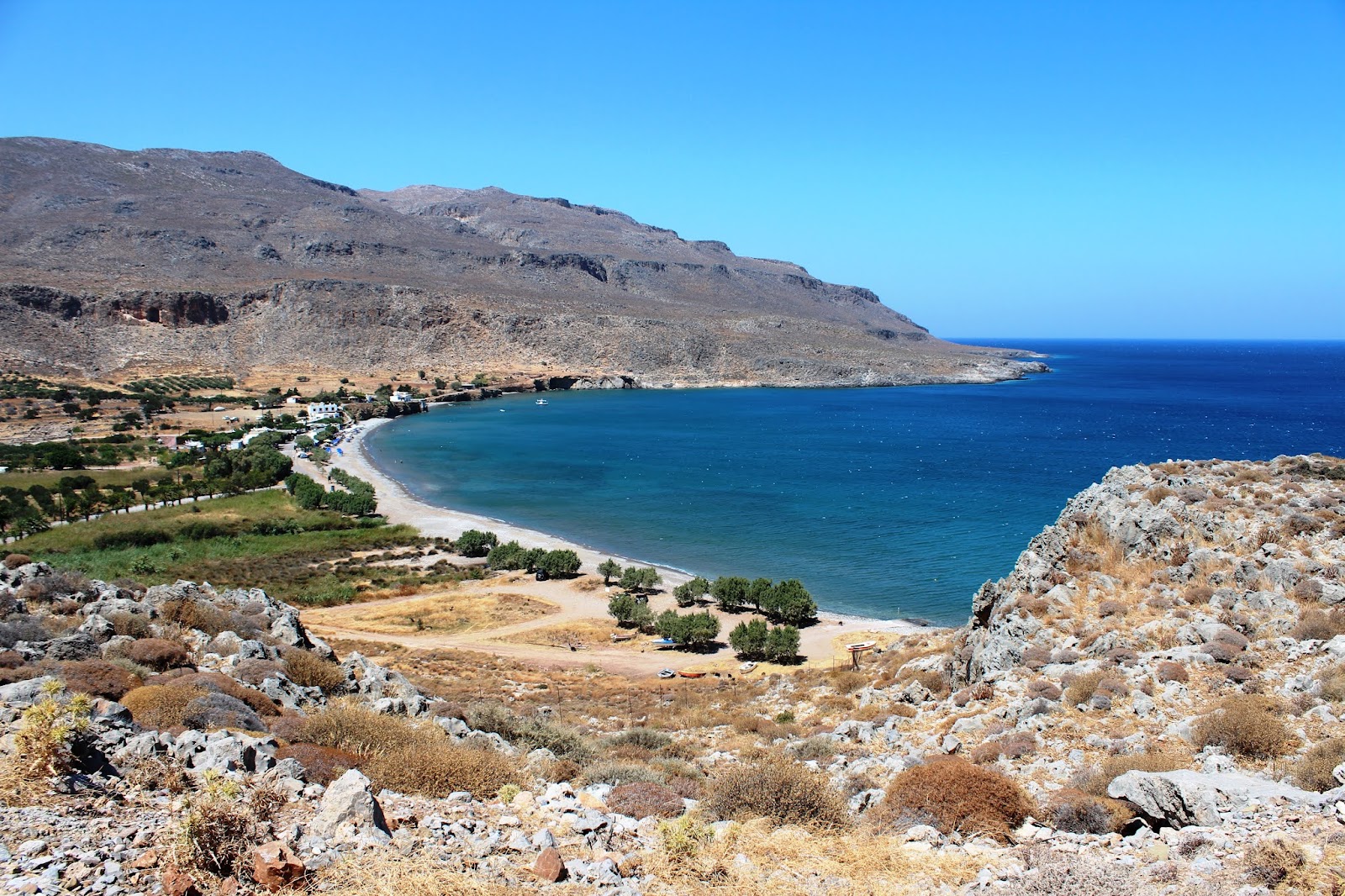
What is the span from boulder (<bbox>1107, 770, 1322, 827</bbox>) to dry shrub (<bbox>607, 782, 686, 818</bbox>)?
4709 mm

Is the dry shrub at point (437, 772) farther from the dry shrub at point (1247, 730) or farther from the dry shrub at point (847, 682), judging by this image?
the dry shrub at point (847, 682)

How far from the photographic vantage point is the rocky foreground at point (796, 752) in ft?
21.7

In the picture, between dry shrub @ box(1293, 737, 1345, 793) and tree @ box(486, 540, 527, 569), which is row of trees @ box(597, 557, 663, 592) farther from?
dry shrub @ box(1293, 737, 1345, 793)

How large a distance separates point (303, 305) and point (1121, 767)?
15201 cm

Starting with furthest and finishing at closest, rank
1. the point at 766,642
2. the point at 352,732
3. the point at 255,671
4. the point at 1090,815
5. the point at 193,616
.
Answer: the point at 766,642, the point at 193,616, the point at 255,671, the point at 352,732, the point at 1090,815

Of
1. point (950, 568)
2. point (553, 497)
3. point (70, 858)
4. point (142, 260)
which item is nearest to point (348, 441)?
point (553, 497)

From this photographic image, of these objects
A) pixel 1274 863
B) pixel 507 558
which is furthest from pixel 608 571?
pixel 1274 863

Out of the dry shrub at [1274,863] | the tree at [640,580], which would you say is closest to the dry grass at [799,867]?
the dry shrub at [1274,863]

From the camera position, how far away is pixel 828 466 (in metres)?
72.2

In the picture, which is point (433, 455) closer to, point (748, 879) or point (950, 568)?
Answer: point (950, 568)

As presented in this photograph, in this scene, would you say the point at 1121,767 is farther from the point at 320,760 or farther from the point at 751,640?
the point at 751,640

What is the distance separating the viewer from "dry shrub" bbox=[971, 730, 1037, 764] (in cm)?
1076

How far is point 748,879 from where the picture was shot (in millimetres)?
7129

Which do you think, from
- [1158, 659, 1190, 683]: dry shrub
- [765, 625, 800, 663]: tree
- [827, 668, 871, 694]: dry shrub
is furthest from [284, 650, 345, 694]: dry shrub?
[765, 625, 800, 663]: tree
